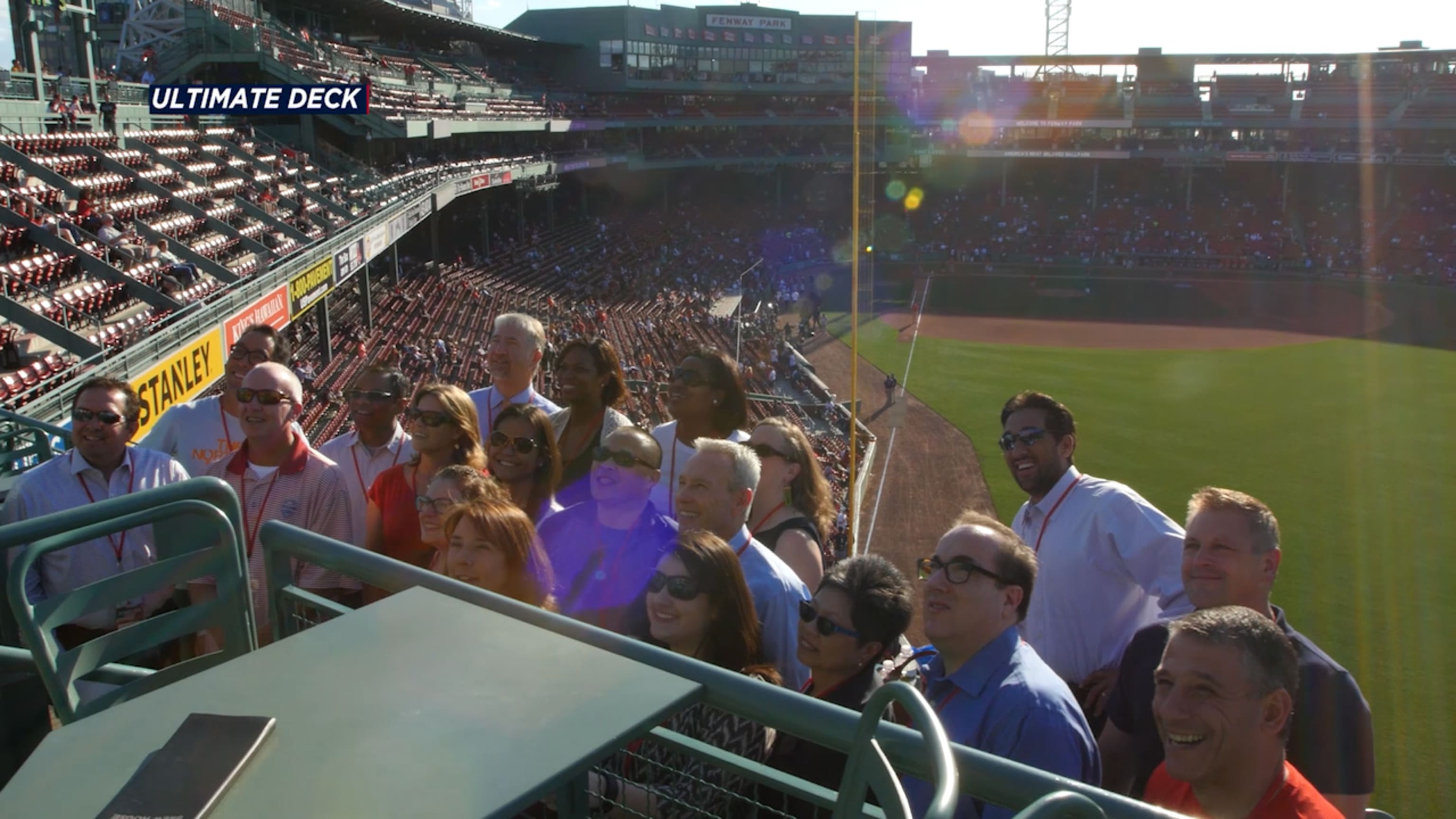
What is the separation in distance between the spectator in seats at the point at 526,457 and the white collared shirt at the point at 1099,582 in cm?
204

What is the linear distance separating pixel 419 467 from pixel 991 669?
107 inches

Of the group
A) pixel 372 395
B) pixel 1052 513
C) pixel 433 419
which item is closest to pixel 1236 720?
pixel 1052 513

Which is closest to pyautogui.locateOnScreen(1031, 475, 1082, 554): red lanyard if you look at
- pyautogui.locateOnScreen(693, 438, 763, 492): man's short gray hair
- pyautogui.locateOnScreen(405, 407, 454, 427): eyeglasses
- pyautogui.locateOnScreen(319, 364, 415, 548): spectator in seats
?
pyautogui.locateOnScreen(693, 438, 763, 492): man's short gray hair

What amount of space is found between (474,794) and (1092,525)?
309cm

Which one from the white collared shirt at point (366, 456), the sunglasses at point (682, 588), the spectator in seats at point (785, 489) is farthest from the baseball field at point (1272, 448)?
the white collared shirt at point (366, 456)

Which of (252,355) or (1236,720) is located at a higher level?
(252,355)

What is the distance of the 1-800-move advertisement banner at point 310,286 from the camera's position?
14227mm

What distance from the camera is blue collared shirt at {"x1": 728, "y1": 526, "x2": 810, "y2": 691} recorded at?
3.31 m

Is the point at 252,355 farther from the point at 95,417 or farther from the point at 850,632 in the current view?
the point at 850,632

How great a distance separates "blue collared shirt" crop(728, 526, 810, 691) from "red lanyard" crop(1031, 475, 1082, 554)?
109 centimetres

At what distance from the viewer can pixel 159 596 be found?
11.6 ft

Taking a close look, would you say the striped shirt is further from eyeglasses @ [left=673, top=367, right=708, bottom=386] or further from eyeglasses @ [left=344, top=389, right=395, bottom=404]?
eyeglasses @ [left=673, top=367, right=708, bottom=386]

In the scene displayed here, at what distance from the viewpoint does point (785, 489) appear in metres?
4.51

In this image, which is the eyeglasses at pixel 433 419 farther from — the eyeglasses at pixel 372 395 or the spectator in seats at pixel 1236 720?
the spectator in seats at pixel 1236 720
